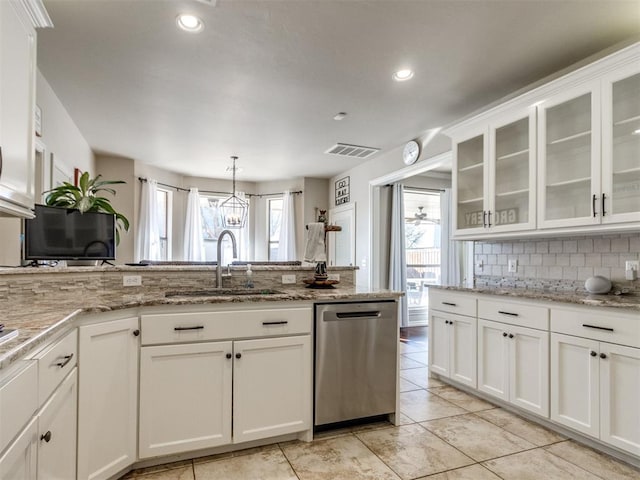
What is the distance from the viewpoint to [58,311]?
5.30ft

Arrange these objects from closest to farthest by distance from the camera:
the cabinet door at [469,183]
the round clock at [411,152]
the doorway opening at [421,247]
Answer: the cabinet door at [469,183] → the round clock at [411,152] → the doorway opening at [421,247]

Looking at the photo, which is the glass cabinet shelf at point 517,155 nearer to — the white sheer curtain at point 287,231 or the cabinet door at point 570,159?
the cabinet door at point 570,159

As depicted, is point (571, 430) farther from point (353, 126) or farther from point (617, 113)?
point (353, 126)

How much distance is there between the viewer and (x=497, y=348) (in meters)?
2.73

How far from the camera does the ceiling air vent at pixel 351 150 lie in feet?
15.9

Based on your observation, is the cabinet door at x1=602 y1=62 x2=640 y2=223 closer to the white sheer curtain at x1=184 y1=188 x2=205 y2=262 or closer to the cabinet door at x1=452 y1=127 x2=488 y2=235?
the cabinet door at x1=452 y1=127 x2=488 y2=235

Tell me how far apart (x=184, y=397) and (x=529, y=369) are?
7.33ft

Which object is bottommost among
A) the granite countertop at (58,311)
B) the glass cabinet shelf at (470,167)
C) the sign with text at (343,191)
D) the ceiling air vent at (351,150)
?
the granite countertop at (58,311)

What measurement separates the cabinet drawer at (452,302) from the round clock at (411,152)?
181cm

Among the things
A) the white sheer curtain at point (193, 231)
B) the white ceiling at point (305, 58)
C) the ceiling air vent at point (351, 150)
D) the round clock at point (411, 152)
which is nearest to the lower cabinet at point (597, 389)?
the white ceiling at point (305, 58)

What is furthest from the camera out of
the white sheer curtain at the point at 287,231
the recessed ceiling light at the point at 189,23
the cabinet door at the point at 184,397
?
the white sheer curtain at the point at 287,231

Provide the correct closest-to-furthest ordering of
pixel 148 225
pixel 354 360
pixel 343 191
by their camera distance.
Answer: pixel 354 360 → pixel 148 225 → pixel 343 191

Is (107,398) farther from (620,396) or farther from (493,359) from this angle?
(620,396)

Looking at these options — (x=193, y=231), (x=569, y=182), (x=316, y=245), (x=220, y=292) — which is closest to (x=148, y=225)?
(x=193, y=231)
